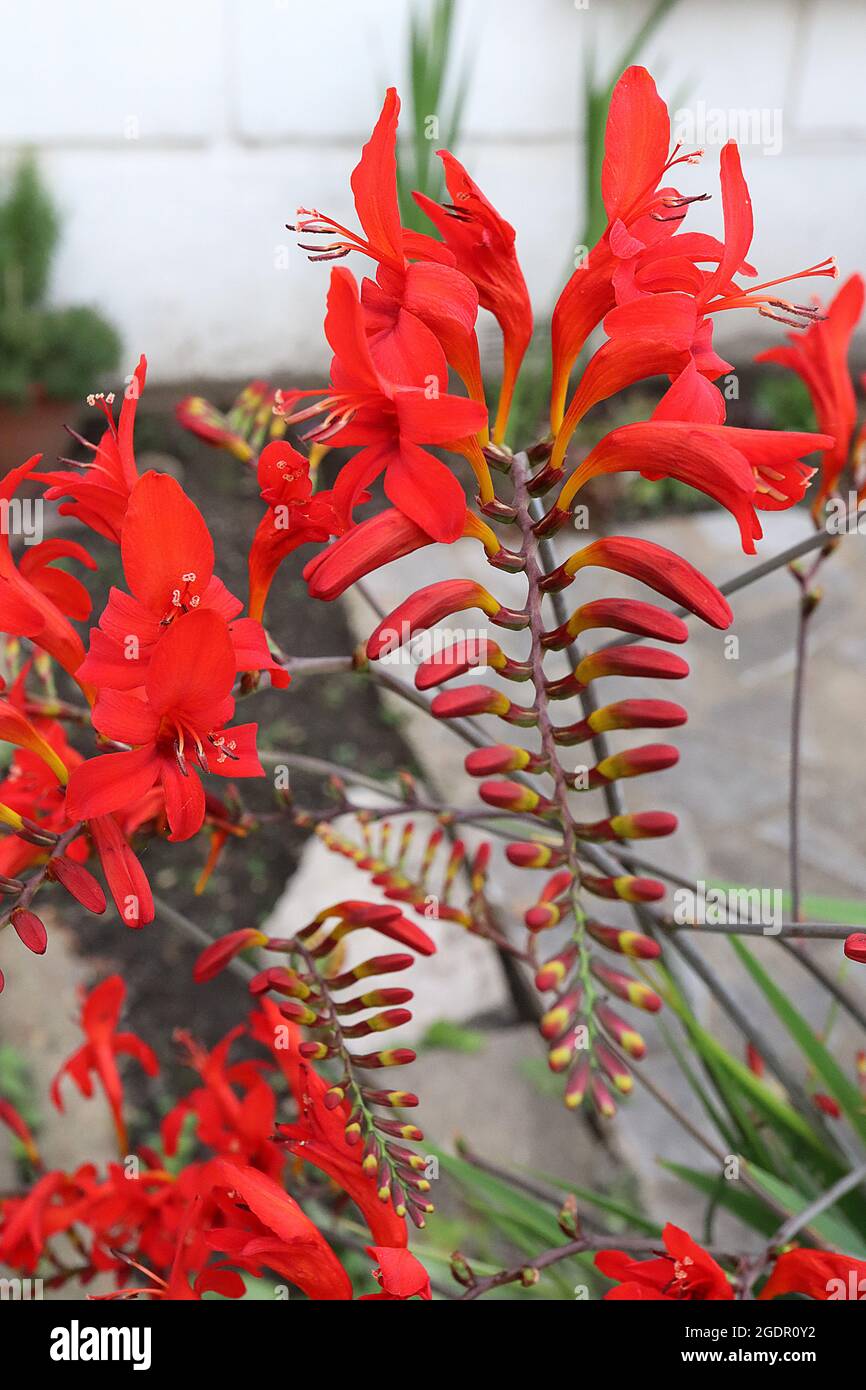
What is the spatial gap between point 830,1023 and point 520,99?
115 inches

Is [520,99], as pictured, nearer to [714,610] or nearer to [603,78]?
[603,78]

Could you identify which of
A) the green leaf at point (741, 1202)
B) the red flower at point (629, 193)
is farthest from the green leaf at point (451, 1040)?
the red flower at point (629, 193)

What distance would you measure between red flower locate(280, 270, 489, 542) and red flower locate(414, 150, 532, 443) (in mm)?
93

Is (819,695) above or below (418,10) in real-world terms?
below

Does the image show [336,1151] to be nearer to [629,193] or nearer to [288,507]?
[288,507]

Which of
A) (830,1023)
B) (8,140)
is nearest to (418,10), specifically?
(8,140)

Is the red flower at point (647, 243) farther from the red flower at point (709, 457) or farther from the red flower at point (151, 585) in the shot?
the red flower at point (151, 585)

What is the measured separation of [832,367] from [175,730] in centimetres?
58

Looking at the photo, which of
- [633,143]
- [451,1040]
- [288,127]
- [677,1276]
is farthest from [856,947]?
[288,127]

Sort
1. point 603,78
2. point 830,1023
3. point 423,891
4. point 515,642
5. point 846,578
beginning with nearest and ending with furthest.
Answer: point 423,891 < point 830,1023 < point 515,642 < point 846,578 < point 603,78

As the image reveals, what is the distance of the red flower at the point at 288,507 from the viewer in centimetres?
61

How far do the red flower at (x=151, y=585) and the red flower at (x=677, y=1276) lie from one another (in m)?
0.38

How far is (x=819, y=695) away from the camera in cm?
279

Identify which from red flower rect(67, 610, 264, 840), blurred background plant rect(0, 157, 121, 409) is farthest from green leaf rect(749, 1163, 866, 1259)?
blurred background plant rect(0, 157, 121, 409)
